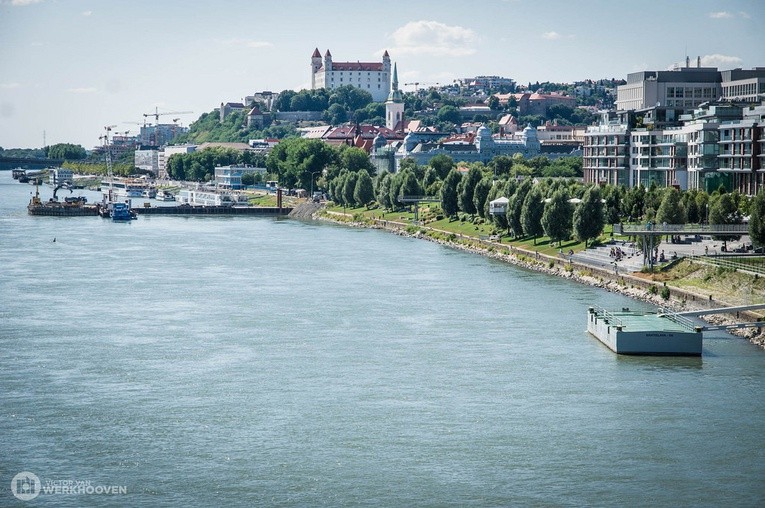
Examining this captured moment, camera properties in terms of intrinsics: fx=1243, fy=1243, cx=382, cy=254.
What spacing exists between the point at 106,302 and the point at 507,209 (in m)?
27.7

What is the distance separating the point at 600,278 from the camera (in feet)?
168

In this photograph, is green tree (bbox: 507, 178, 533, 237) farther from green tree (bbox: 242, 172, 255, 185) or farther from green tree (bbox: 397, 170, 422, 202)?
green tree (bbox: 242, 172, 255, 185)

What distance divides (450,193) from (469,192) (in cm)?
330

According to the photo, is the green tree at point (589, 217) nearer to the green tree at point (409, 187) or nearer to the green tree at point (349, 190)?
the green tree at point (409, 187)

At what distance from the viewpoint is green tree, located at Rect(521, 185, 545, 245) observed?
6475 centimetres

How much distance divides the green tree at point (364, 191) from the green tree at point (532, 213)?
43.1 m

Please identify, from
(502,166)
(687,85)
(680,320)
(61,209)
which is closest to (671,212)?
(680,320)

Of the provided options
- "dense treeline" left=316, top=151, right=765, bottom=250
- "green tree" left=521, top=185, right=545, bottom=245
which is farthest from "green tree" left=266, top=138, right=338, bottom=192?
"green tree" left=521, top=185, right=545, bottom=245

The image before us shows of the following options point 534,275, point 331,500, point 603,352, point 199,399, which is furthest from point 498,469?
point 534,275

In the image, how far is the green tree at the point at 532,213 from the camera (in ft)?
212

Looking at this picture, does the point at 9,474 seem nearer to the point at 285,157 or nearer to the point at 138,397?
the point at 138,397

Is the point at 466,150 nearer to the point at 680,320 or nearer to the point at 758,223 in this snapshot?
the point at 758,223

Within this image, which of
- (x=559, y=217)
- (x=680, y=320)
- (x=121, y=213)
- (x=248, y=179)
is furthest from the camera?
(x=248, y=179)

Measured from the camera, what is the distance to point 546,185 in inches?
2876
